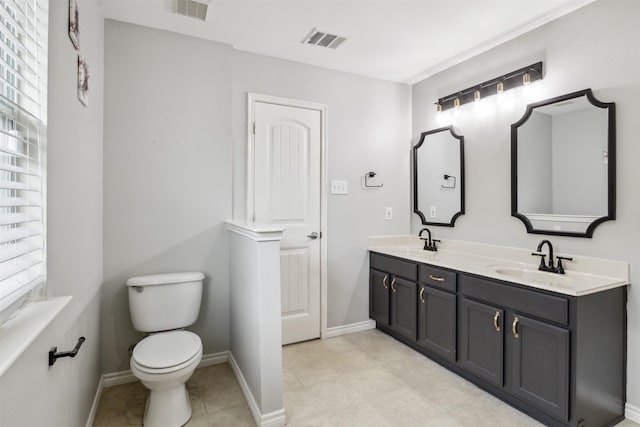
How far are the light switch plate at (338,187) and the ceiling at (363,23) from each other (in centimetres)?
108

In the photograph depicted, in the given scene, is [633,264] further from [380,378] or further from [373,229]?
[373,229]

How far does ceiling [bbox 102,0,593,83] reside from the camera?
7.23 ft

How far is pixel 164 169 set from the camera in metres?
2.52

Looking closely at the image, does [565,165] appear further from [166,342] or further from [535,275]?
[166,342]

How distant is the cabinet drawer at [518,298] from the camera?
5.98 feet

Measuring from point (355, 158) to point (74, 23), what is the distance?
231 centimetres

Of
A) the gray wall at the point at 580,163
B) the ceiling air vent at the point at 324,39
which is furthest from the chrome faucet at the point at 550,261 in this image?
the ceiling air vent at the point at 324,39

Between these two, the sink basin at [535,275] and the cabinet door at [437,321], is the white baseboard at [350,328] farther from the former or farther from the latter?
the sink basin at [535,275]

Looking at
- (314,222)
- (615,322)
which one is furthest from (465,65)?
(615,322)

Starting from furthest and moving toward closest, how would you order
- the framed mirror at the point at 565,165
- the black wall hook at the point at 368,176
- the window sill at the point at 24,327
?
the black wall hook at the point at 368,176 → the framed mirror at the point at 565,165 → the window sill at the point at 24,327

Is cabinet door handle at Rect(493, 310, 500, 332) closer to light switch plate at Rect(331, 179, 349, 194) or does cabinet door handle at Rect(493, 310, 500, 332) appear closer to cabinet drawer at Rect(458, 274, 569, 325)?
cabinet drawer at Rect(458, 274, 569, 325)

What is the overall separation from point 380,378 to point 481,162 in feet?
6.22

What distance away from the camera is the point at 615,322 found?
195 centimetres

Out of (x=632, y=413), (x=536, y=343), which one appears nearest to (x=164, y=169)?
(x=536, y=343)
